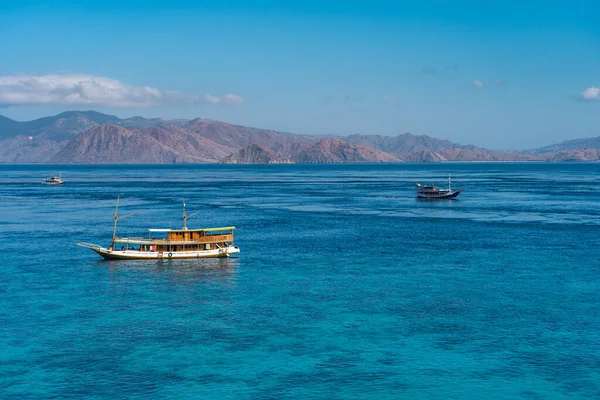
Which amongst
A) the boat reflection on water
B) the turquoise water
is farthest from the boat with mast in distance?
the turquoise water

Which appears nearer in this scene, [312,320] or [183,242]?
[312,320]

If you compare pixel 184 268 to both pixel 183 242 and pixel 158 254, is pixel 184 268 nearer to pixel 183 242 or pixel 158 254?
pixel 158 254

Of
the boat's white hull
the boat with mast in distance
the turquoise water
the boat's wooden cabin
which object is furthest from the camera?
the boat's wooden cabin

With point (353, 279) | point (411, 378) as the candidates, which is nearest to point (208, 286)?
point (353, 279)

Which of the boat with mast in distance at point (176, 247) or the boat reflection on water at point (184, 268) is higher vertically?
the boat with mast in distance at point (176, 247)

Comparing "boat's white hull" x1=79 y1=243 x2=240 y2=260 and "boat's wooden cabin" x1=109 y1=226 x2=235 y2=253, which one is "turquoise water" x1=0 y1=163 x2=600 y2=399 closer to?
"boat's white hull" x1=79 y1=243 x2=240 y2=260

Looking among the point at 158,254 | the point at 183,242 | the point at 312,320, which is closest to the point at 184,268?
the point at 158,254

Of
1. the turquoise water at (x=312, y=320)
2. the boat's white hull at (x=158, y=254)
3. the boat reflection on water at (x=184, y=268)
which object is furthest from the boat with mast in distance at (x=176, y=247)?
the turquoise water at (x=312, y=320)

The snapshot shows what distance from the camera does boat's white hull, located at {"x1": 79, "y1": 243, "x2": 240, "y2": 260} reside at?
102 metres

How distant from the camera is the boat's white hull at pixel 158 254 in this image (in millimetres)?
101938

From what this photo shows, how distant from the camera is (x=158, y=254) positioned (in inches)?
4048

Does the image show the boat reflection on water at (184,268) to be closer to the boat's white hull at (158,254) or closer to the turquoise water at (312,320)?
the turquoise water at (312,320)

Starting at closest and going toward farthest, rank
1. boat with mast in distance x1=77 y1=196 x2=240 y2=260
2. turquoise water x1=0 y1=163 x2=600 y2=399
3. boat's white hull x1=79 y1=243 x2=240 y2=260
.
Result: turquoise water x1=0 y1=163 x2=600 y2=399, boat's white hull x1=79 y1=243 x2=240 y2=260, boat with mast in distance x1=77 y1=196 x2=240 y2=260

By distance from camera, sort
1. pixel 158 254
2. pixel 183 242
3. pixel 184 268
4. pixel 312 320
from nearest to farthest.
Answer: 1. pixel 312 320
2. pixel 184 268
3. pixel 158 254
4. pixel 183 242
